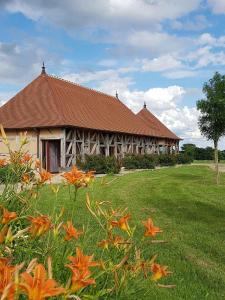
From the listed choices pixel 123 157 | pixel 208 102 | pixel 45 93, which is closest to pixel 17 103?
pixel 45 93

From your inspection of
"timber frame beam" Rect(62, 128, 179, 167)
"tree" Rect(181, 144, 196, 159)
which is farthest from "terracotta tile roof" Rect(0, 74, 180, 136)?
"tree" Rect(181, 144, 196, 159)

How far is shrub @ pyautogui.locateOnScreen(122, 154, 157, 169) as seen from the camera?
30.9 metres

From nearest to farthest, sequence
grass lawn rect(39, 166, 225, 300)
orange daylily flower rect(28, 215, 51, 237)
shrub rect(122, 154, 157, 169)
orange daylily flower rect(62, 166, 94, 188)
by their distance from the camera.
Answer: orange daylily flower rect(28, 215, 51, 237), orange daylily flower rect(62, 166, 94, 188), grass lawn rect(39, 166, 225, 300), shrub rect(122, 154, 157, 169)

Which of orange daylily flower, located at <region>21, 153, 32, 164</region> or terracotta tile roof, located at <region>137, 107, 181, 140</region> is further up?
terracotta tile roof, located at <region>137, 107, 181, 140</region>

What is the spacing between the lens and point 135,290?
2.66 meters

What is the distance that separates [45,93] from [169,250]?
23.8 m

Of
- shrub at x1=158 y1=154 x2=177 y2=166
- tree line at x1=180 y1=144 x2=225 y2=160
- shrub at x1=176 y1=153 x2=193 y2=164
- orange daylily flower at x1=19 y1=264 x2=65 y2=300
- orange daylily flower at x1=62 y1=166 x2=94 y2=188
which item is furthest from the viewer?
tree line at x1=180 y1=144 x2=225 y2=160

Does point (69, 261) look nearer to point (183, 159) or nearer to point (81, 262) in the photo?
point (81, 262)

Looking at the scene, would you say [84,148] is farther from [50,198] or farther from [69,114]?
[50,198]

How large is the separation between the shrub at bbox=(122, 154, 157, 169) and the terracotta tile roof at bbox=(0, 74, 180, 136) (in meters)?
2.07

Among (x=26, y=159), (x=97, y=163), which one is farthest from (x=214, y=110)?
(x=26, y=159)

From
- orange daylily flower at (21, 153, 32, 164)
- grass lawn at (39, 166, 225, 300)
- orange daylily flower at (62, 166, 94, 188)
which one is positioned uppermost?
orange daylily flower at (21, 153, 32, 164)

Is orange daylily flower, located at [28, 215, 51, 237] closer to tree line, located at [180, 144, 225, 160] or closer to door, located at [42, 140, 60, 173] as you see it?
door, located at [42, 140, 60, 173]

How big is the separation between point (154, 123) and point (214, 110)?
25.7m
